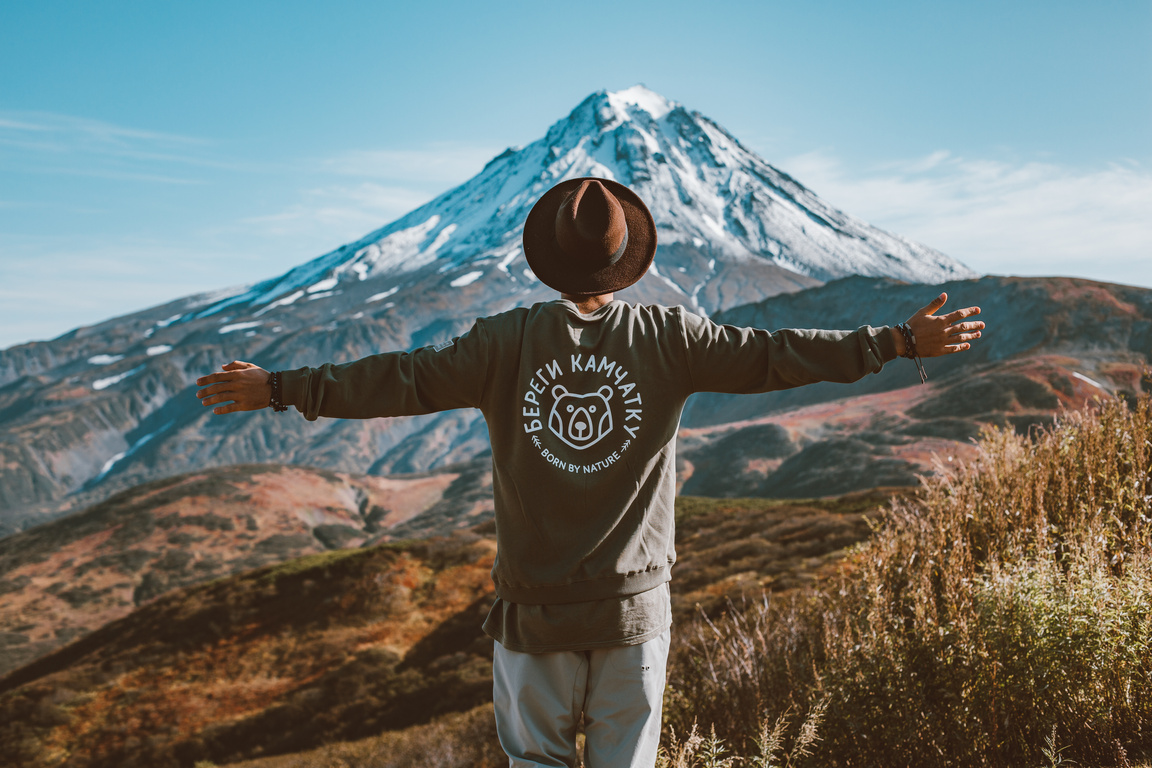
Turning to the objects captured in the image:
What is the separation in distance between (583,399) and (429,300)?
5928 inches

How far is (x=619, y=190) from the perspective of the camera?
8.34 ft

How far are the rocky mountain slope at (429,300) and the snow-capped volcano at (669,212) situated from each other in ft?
1.43

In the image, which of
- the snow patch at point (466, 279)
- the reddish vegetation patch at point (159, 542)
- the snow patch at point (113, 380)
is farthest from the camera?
the snow patch at point (113, 380)

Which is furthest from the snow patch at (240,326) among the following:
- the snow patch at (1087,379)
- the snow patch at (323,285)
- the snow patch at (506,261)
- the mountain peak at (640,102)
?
the snow patch at (1087,379)

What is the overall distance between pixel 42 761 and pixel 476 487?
36355 mm

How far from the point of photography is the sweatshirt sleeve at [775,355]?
86.4 inches

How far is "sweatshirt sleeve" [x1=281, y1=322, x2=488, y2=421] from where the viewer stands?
7.37ft

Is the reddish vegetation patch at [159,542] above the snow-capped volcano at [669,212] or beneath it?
beneath

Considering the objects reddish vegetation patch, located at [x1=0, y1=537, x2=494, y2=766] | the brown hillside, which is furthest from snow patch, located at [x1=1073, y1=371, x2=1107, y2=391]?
the brown hillside

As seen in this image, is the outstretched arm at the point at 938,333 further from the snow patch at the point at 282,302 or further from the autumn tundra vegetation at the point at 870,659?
the snow patch at the point at 282,302

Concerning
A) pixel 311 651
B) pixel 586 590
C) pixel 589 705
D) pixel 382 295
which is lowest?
pixel 311 651

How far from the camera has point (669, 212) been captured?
14662 centimetres

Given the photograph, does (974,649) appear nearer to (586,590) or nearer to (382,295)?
(586,590)

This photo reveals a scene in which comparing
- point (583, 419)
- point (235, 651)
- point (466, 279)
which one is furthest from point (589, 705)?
point (466, 279)
